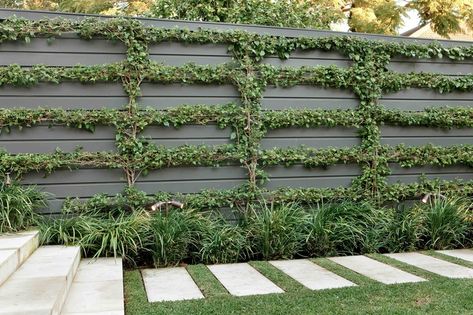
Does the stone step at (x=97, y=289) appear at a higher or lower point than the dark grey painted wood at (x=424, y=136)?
lower

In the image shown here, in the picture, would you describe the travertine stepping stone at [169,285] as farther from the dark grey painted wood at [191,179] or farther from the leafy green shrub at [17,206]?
the leafy green shrub at [17,206]

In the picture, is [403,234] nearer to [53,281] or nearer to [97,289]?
[97,289]

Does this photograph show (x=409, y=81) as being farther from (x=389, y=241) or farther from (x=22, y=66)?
(x=22, y=66)

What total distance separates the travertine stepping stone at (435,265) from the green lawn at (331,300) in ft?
0.79

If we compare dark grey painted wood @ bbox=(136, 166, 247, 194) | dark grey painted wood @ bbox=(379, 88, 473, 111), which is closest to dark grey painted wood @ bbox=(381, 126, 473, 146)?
dark grey painted wood @ bbox=(379, 88, 473, 111)

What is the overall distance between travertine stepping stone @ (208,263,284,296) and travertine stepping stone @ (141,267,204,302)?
9.6 inches

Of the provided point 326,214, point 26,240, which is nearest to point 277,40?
point 326,214

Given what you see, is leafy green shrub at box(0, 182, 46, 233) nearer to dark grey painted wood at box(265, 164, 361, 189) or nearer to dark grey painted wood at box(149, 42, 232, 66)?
dark grey painted wood at box(149, 42, 232, 66)

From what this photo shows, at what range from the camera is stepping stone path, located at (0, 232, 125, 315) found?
8.08ft

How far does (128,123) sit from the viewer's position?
432cm

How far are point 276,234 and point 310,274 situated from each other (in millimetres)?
642

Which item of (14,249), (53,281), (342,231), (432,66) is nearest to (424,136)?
(432,66)

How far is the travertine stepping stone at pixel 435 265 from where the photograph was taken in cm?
362

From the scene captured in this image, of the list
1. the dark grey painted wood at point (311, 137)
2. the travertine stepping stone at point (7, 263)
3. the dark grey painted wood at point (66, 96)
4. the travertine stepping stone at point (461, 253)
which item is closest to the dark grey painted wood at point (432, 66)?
the dark grey painted wood at point (311, 137)
